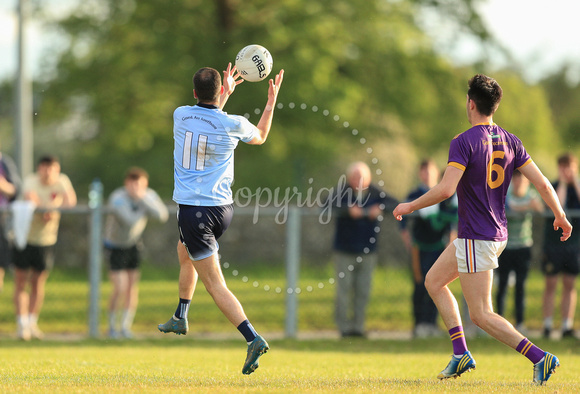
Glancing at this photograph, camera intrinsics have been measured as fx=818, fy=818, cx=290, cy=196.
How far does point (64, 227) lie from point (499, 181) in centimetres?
1670

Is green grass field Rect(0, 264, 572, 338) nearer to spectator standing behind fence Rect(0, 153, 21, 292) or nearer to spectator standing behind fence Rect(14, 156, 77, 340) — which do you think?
spectator standing behind fence Rect(14, 156, 77, 340)

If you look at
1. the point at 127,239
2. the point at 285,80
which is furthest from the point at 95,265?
the point at 285,80

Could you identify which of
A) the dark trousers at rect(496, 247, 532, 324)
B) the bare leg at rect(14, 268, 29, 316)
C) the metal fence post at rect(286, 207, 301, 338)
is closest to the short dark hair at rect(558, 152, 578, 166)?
the dark trousers at rect(496, 247, 532, 324)

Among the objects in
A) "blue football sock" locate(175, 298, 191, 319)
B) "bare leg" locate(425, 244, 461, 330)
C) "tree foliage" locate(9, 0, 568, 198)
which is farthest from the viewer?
"tree foliage" locate(9, 0, 568, 198)

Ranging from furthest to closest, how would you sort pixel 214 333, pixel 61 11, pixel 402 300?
Result: pixel 61 11 → pixel 402 300 → pixel 214 333

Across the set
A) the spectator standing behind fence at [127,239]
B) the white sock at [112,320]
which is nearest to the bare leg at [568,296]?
the spectator standing behind fence at [127,239]

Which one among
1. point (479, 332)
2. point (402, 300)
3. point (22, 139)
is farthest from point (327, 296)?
point (22, 139)

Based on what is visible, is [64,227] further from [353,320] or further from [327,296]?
[353,320]

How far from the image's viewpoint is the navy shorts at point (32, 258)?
38.8 feet

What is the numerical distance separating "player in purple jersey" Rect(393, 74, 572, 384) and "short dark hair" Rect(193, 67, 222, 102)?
172cm

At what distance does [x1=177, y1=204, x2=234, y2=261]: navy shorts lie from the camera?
6.45 m

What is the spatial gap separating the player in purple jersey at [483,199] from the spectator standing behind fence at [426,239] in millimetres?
4969

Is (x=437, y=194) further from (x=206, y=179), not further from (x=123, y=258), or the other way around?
(x=123, y=258)

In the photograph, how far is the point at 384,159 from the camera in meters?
27.0
